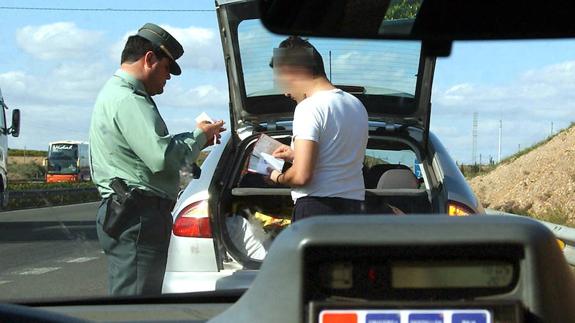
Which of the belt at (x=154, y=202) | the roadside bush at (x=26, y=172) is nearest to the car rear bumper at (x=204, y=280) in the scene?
the belt at (x=154, y=202)

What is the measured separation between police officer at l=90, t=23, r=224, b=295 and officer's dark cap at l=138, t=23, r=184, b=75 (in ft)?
0.12

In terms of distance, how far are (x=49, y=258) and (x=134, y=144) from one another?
375 inches

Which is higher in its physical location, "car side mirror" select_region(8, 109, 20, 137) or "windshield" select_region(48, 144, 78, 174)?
"windshield" select_region(48, 144, 78, 174)

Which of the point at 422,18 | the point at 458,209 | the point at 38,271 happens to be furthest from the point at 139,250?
the point at 38,271

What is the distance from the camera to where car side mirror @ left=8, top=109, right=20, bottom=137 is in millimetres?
21062

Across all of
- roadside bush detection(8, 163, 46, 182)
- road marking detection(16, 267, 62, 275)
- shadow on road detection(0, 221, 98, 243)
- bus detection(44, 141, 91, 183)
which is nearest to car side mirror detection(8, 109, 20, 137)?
shadow on road detection(0, 221, 98, 243)

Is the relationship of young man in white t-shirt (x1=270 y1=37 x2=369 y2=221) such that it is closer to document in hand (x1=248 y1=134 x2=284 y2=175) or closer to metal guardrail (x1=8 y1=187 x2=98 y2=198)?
document in hand (x1=248 y1=134 x2=284 y2=175)

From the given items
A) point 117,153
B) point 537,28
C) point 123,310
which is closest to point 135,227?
point 117,153

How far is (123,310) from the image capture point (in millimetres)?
3070

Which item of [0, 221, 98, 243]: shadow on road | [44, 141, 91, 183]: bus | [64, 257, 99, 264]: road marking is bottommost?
[64, 257, 99, 264]: road marking

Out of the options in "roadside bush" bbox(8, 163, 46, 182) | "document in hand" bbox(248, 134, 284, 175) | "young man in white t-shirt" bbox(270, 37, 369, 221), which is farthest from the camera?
"roadside bush" bbox(8, 163, 46, 182)

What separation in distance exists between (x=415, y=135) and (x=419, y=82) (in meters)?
0.37

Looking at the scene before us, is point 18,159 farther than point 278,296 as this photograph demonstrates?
Yes

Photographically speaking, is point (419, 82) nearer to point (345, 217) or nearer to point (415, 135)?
point (415, 135)
